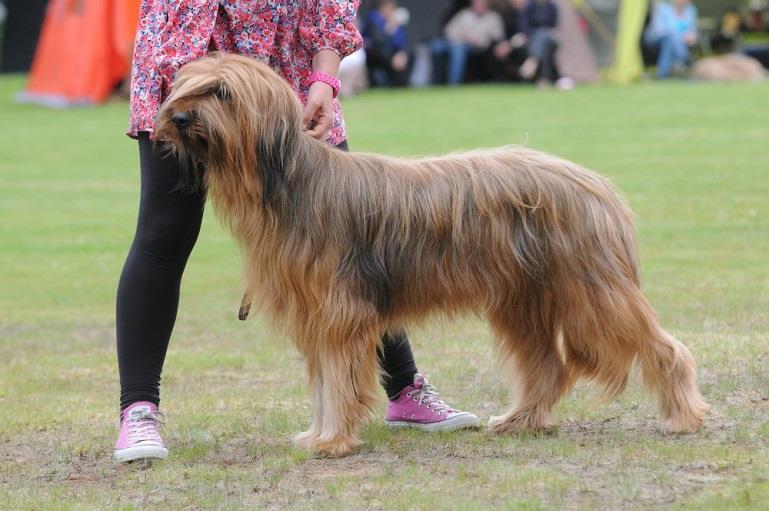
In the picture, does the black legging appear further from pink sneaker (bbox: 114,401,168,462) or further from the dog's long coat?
the dog's long coat

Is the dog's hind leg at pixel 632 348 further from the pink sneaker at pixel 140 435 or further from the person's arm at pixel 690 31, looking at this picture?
the person's arm at pixel 690 31

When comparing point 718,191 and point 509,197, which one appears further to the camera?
point 718,191

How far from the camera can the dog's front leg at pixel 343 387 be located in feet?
15.5

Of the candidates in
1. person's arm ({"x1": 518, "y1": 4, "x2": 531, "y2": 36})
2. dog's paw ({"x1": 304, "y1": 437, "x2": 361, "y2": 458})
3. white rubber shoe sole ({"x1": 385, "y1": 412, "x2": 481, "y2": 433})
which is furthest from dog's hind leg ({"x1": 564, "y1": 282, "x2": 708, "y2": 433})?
person's arm ({"x1": 518, "y1": 4, "x2": 531, "y2": 36})

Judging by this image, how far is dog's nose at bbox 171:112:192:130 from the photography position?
4344mm

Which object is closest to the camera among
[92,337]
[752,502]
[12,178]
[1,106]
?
[752,502]

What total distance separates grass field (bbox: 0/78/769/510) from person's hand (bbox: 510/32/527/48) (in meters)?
12.5

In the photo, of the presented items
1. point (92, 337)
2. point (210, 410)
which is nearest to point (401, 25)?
point (92, 337)

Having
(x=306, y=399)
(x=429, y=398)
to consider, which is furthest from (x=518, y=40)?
(x=429, y=398)

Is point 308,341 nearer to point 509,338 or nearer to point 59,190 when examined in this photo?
point 509,338

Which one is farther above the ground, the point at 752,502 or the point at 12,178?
the point at 752,502

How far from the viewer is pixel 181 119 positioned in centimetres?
435

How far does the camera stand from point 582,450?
4.68 m

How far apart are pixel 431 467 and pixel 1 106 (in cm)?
2129
